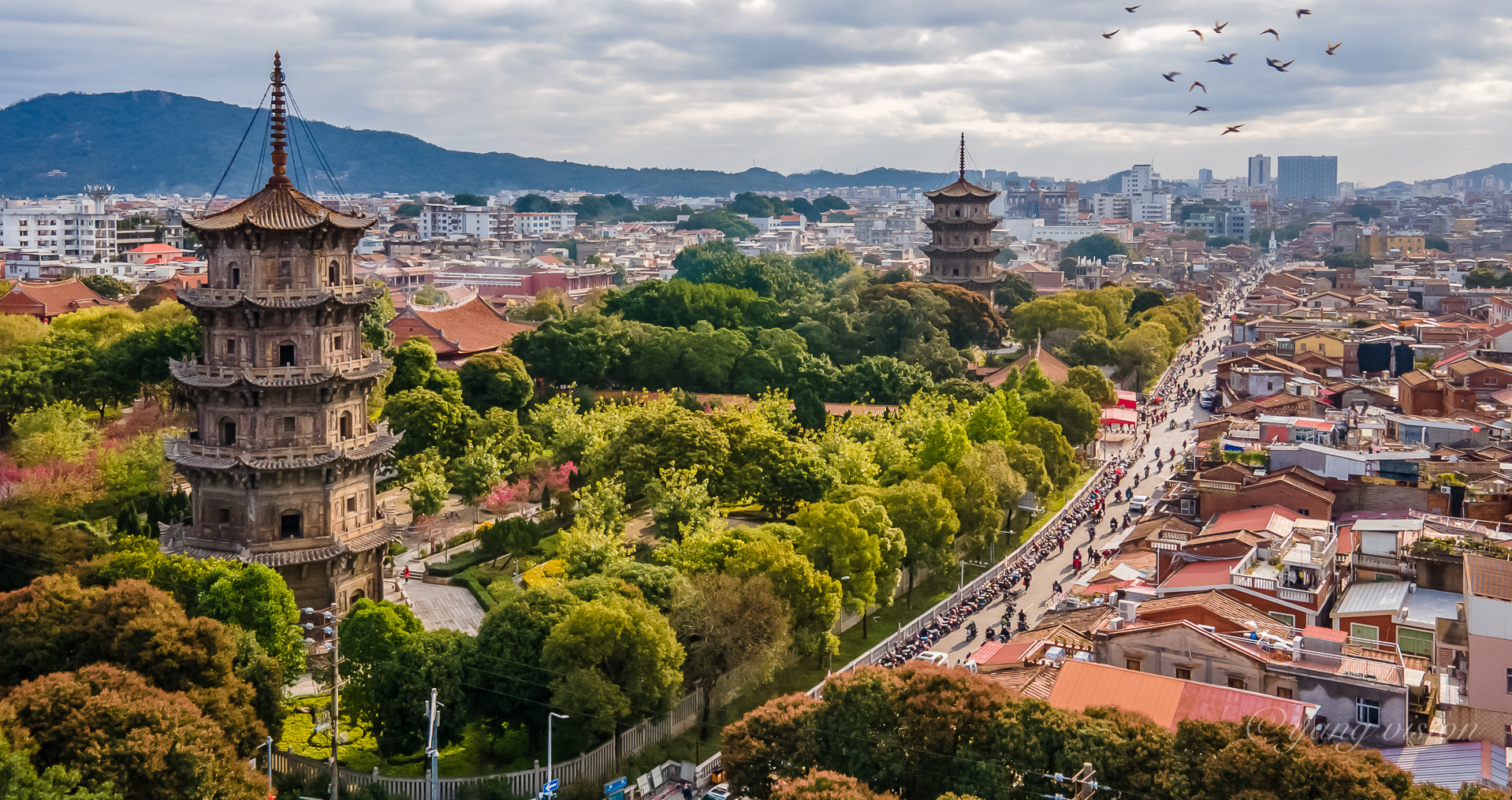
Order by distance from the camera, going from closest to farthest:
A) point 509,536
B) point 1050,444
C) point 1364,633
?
point 1364,633 < point 509,536 < point 1050,444

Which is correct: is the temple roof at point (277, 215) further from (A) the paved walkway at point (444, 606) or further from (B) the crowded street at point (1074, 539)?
(B) the crowded street at point (1074, 539)

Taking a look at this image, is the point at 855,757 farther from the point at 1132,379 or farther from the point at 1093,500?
the point at 1132,379

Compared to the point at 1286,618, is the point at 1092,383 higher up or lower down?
higher up

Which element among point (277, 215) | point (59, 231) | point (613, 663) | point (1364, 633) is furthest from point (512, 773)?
point (59, 231)

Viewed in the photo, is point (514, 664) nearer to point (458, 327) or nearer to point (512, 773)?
point (512, 773)

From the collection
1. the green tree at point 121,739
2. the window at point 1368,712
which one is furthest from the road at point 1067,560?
the green tree at point 121,739

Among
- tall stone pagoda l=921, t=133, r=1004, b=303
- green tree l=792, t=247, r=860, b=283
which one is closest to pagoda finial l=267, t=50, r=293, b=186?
tall stone pagoda l=921, t=133, r=1004, b=303

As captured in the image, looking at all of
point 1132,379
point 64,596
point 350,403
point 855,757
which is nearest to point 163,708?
point 64,596
